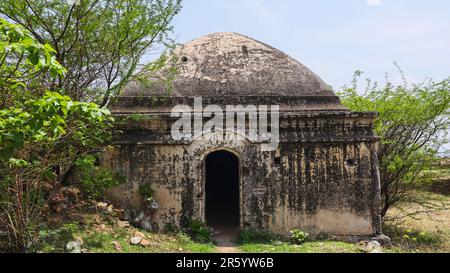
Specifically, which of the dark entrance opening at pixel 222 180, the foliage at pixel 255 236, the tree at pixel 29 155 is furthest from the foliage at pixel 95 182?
the dark entrance opening at pixel 222 180

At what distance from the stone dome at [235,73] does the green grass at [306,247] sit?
12.6 feet

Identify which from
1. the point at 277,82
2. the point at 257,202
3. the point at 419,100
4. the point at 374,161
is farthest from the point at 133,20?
the point at 419,100

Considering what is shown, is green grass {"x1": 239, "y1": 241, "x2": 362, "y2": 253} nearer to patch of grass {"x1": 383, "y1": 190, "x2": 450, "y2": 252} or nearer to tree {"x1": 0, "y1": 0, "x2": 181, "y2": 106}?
patch of grass {"x1": 383, "y1": 190, "x2": 450, "y2": 252}

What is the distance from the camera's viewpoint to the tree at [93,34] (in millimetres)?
8562

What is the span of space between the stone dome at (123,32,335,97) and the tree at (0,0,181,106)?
1.32 meters

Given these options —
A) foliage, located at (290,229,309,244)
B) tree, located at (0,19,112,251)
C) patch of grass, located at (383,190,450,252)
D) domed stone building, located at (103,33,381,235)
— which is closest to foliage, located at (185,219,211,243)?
domed stone building, located at (103,33,381,235)

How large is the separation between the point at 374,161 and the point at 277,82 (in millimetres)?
3195

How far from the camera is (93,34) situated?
9.11 m

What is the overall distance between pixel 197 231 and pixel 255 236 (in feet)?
4.46

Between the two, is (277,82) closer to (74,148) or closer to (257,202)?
(257,202)

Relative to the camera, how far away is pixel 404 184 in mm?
12930

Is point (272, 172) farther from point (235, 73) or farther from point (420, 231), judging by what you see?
point (420, 231)

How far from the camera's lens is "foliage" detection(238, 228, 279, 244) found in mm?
9828
